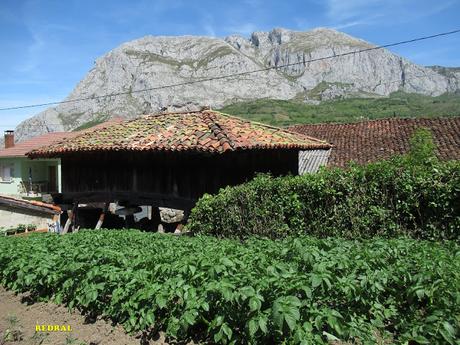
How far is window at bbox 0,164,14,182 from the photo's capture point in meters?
35.9

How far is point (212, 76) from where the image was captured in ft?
516

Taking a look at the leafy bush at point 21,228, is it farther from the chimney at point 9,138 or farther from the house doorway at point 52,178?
the chimney at point 9,138

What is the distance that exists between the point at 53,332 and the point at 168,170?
25.2 feet

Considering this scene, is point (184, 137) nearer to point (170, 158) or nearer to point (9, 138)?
point (170, 158)

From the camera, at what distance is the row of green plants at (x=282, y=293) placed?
2996mm

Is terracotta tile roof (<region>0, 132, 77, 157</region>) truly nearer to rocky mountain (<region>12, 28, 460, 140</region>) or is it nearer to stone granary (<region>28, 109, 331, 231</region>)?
stone granary (<region>28, 109, 331, 231</region>)

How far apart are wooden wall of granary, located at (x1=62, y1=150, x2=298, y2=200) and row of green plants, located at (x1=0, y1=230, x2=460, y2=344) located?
19.7 ft

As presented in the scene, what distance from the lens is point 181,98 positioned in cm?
13575

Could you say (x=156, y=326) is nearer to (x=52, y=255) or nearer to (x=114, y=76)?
(x=52, y=255)

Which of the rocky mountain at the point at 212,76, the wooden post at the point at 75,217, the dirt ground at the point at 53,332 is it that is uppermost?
the rocky mountain at the point at 212,76

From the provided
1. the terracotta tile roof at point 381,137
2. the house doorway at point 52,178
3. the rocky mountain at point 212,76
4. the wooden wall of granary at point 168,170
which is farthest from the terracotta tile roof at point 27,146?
the rocky mountain at point 212,76

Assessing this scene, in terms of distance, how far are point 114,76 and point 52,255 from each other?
159750 millimetres

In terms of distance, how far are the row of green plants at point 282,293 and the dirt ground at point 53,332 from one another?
0.41ft

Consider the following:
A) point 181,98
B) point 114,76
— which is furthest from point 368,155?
point 114,76
